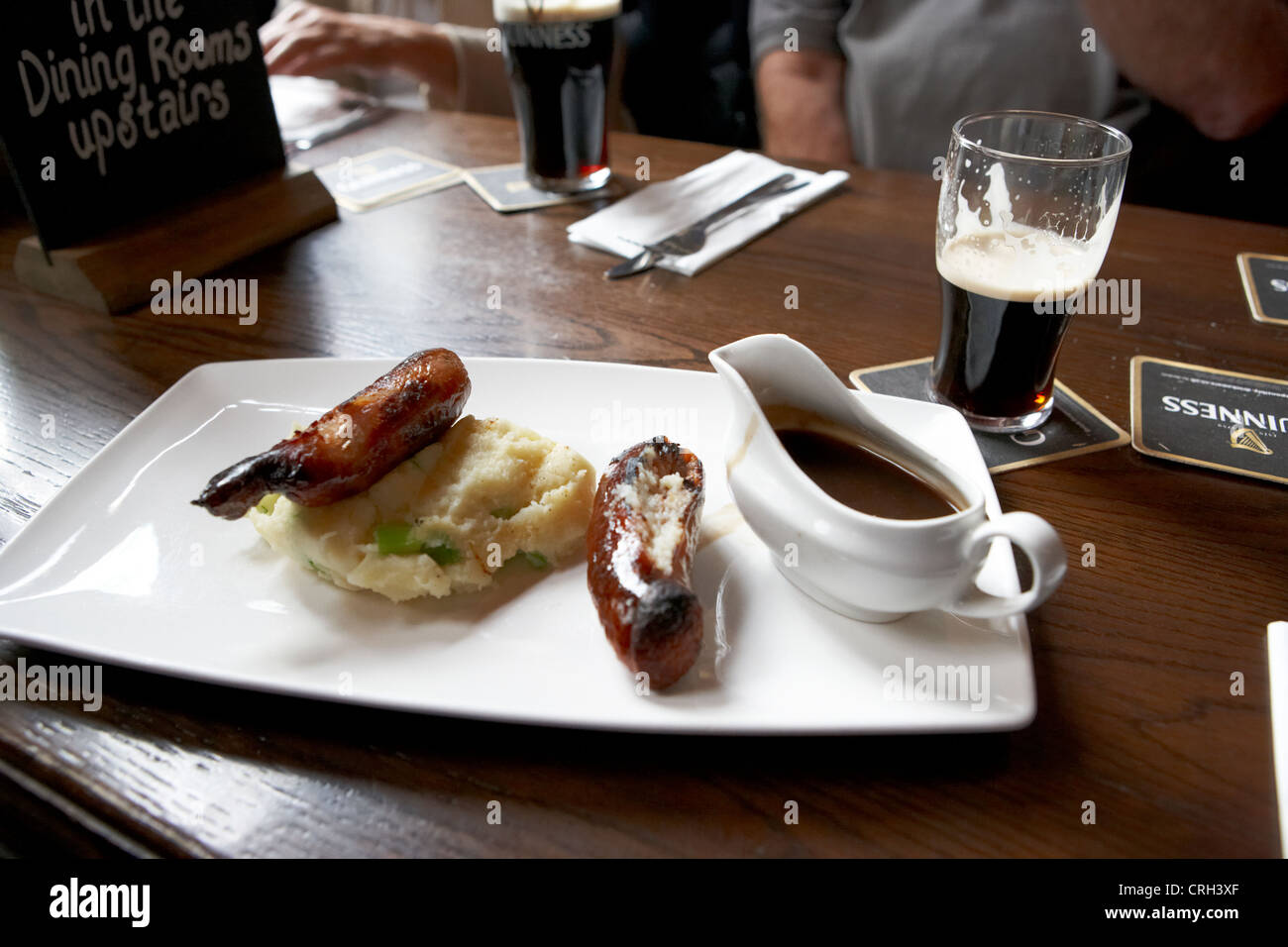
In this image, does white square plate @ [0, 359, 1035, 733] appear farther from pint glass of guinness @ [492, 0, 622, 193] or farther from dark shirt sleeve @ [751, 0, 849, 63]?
dark shirt sleeve @ [751, 0, 849, 63]

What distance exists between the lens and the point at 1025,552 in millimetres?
770

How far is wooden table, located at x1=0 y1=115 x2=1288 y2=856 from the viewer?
0.69 meters

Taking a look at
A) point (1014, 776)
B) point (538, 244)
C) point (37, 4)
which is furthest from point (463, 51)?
point (1014, 776)

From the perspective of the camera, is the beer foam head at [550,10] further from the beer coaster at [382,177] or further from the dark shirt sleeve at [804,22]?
the dark shirt sleeve at [804,22]

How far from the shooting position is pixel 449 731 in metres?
0.77

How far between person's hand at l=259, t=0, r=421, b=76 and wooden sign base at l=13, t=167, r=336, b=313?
895 millimetres

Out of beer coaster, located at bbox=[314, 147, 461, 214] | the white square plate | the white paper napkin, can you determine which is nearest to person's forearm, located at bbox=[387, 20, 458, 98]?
beer coaster, located at bbox=[314, 147, 461, 214]

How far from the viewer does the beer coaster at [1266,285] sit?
1.51m

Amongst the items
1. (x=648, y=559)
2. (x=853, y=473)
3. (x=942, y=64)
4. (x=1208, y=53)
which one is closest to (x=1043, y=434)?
(x=853, y=473)

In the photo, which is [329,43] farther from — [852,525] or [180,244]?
[852,525]

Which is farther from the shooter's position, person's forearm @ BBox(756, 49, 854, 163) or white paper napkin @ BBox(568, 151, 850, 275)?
person's forearm @ BBox(756, 49, 854, 163)

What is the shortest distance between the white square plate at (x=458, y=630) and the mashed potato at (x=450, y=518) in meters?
0.03

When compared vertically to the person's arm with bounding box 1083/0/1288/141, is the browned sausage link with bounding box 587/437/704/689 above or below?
below

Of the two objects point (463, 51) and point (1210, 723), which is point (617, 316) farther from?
point (463, 51)
